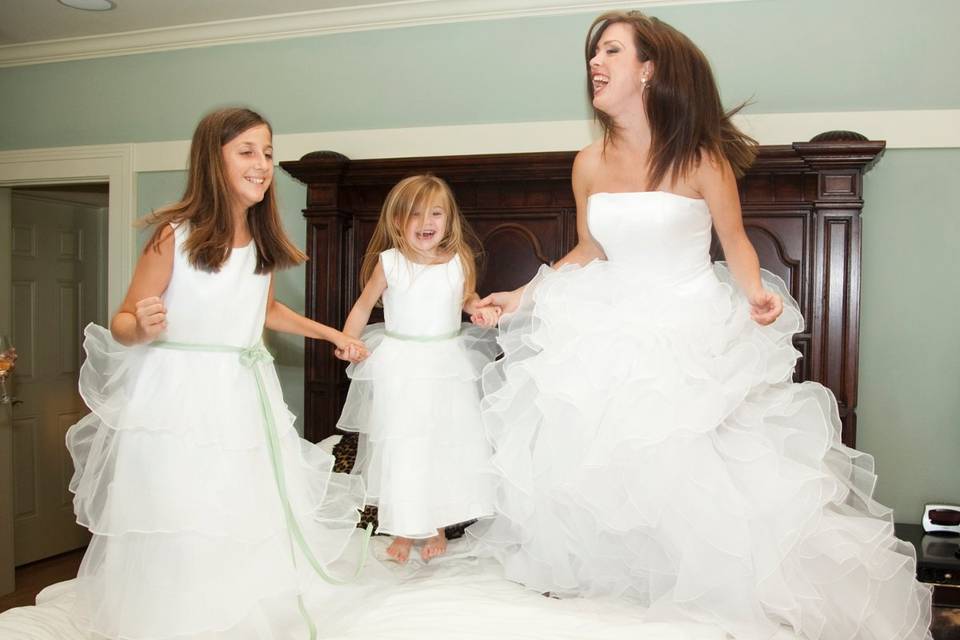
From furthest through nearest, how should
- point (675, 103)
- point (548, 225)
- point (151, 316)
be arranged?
point (548, 225), point (675, 103), point (151, 316)

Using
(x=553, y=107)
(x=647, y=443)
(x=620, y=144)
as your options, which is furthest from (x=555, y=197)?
(x=647, y=443)

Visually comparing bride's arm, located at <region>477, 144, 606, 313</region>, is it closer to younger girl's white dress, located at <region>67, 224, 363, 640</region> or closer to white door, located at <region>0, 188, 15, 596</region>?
younger girl's white dress, located at <region>67, 224, 363, 640</region>

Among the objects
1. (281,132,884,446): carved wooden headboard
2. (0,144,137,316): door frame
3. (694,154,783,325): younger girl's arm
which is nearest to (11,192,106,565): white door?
(0,144,137,316): door frame

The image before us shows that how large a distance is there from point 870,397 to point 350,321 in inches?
79.1

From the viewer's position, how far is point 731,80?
3.26m

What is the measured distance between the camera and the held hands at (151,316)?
1708mm

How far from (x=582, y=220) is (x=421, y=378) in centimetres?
67

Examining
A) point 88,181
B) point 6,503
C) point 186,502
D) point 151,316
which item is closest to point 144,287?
point 151,316

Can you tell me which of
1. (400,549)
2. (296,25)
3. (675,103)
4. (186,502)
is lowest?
(400,549)

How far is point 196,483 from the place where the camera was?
1808mm

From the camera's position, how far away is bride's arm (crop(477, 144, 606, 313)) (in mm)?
2324

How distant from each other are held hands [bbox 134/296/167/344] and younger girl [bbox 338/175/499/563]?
0.77 meters

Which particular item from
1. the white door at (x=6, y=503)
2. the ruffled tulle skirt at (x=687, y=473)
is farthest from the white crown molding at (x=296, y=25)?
the ruffled tulle skirt at (x=687, y=473)

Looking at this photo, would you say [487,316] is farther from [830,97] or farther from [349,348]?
[830,97]
